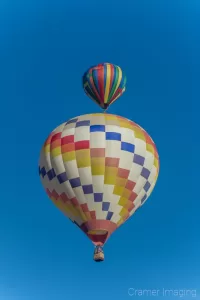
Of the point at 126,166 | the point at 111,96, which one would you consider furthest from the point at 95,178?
the point at 111,96

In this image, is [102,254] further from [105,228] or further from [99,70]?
[99,70]

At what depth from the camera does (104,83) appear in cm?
2433

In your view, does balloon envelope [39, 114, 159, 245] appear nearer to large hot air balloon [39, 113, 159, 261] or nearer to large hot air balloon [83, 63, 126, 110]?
large hot air balloon [39, 113, 159, 261]

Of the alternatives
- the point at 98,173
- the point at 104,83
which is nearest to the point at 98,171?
the point at 98,173

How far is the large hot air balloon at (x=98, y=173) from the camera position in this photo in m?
21.7

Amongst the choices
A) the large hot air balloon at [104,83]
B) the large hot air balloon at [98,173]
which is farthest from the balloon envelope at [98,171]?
the large hot air balloon at [104,83]

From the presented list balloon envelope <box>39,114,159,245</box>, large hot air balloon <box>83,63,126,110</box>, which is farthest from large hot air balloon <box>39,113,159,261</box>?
large hot air balloon <box>83,63,126,110</box>

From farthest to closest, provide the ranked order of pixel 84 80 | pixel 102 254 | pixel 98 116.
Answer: pixel 84 80
pixel 98 116
pixel 102 254

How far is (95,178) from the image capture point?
21703mm

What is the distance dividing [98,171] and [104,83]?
3700mm

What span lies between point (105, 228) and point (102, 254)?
733mm

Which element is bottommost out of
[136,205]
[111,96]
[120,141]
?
[136,205]

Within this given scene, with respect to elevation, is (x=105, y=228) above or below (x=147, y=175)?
below

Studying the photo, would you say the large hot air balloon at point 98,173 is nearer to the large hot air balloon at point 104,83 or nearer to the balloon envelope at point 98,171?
the balloon envelope at point 98,171
